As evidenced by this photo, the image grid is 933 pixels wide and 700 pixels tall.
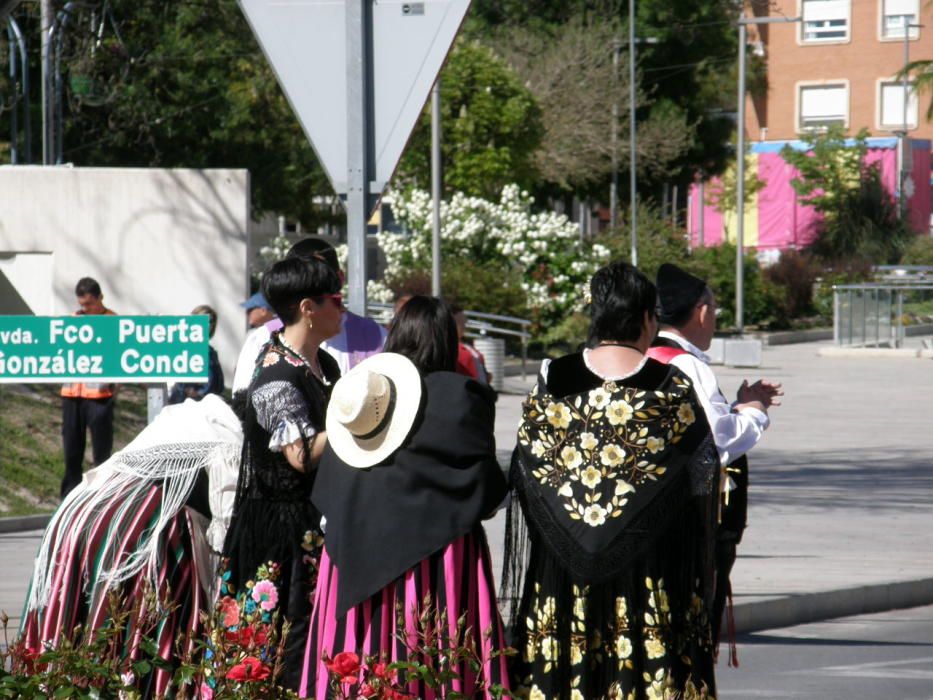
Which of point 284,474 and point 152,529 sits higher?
point 284,474

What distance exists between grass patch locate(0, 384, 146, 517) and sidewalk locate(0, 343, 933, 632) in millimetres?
1115

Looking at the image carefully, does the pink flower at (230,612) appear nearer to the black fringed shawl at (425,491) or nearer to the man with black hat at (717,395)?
the black fringed shawl at (425,491)

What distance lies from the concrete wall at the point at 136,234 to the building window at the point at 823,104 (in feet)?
178

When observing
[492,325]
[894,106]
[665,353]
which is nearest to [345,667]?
[665,353]

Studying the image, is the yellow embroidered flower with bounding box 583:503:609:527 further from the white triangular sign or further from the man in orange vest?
the man in orange vest

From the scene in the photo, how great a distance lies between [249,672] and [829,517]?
30.6 ft

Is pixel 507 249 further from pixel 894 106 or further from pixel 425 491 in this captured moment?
pixel 894 106

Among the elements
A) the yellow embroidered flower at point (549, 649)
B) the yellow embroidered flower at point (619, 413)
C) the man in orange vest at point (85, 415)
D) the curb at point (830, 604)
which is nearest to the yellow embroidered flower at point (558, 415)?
the yellow embroidered flower at point (619, 413)

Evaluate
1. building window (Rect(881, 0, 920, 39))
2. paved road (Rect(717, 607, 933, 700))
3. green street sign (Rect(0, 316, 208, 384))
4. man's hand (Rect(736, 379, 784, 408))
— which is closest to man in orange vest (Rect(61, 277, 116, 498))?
green street sign (Rect(0, 316, 208, 384))

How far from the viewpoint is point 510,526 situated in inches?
197

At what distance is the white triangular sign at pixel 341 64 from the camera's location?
5.13 metres

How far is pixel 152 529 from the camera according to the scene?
18.0 feet

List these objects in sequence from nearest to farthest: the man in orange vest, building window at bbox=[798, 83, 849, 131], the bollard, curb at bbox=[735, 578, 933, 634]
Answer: curb at bbox=[735, 578, 933, 634], the man in orange vest, the bollard, building window at bbox=[798, 83, 849, 131]

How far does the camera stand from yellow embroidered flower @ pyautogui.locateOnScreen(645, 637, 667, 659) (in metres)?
4.74
